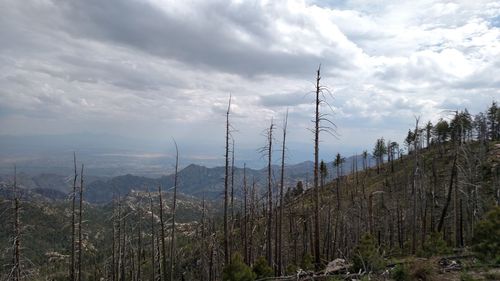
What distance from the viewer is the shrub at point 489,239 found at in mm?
13367

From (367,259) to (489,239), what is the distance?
14.3ft

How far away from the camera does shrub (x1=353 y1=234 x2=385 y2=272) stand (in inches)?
506

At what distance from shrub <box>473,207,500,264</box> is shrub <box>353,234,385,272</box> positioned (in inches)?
139

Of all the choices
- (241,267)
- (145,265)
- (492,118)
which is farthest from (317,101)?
(492,118)

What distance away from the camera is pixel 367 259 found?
1419 cm

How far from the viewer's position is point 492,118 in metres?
88.6

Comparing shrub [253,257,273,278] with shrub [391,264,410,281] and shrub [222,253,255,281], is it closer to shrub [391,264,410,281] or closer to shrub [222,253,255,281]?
shrub [222,253,255,281]

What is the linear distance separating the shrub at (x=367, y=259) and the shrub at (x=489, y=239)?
354cm

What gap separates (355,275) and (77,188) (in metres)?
22.5

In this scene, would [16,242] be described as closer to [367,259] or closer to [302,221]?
[367,259]

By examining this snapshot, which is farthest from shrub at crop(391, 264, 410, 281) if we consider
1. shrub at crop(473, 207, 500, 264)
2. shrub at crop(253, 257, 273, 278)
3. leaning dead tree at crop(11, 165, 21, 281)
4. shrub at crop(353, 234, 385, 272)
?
leaning dead tree at crop(11, 165, 21, 281)

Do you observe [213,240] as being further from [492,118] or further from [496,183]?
[492,118]

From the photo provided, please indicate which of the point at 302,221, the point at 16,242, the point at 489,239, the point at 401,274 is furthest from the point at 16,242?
the point at 302,221

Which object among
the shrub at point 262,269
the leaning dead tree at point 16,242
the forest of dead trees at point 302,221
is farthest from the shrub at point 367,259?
the leaning dead tree at point 16,242
